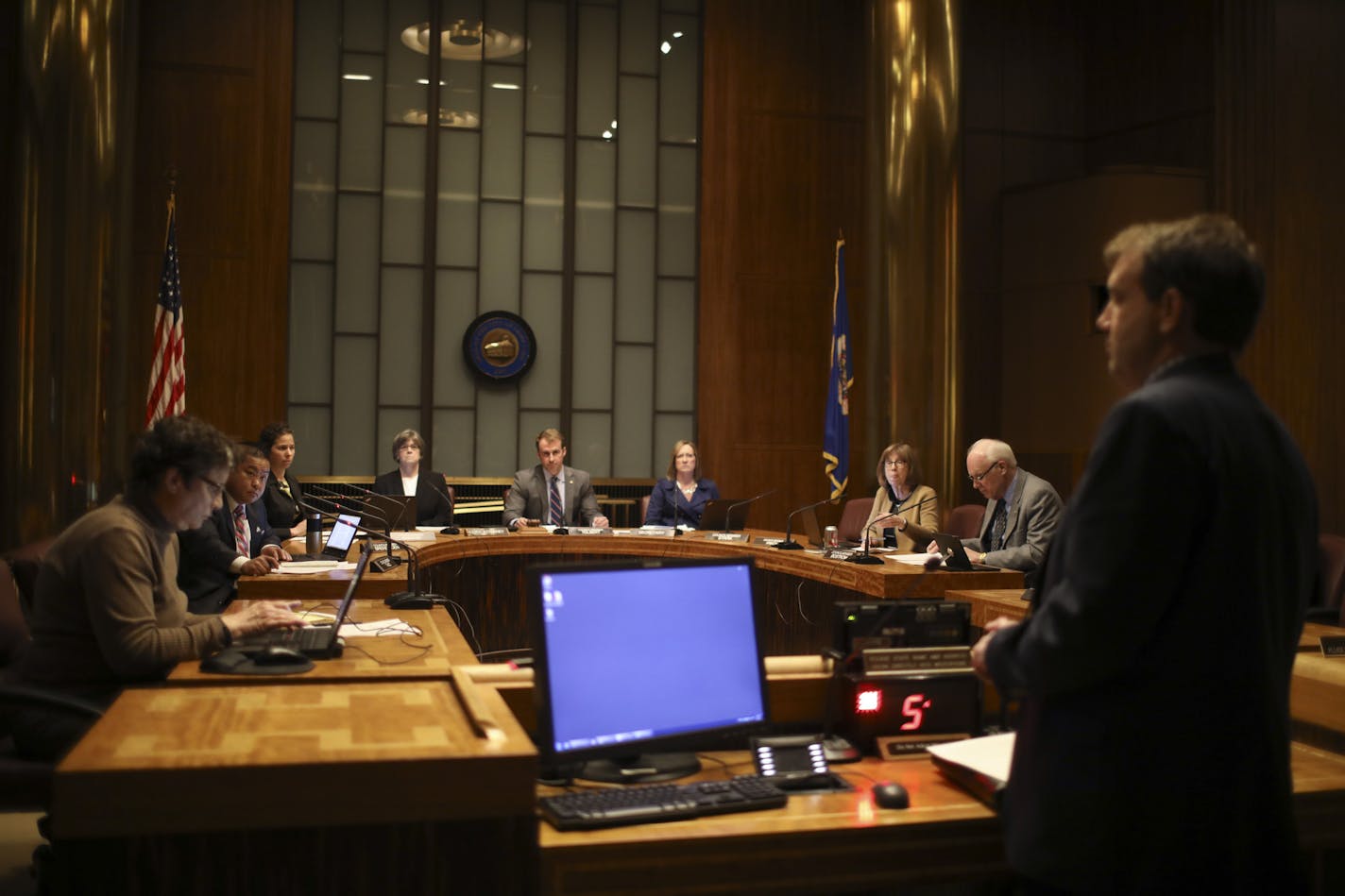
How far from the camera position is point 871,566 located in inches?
188

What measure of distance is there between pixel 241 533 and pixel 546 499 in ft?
8.60

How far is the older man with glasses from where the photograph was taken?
4551 millimetres

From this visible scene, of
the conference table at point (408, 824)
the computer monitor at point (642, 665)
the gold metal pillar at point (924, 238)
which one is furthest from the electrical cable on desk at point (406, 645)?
the gold metal pillar at point (924, 238)

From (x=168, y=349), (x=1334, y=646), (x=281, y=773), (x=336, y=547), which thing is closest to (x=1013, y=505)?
(x=1334, y=646)

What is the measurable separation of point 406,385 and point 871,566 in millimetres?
4760

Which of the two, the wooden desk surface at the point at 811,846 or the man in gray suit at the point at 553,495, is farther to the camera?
the man in gray suit at the point at 553,495

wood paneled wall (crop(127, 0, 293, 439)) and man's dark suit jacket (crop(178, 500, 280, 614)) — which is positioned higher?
wood paneled wall (crop(127, 0, 293, 439))

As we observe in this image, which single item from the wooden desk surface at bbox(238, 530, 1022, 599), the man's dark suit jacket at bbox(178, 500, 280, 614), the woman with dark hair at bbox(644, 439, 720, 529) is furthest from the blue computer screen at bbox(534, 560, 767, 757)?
the woman with dark hair at bbox(644, 439, 720, 529)

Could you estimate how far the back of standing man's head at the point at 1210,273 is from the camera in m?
1.46

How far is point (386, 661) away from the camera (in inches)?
98.3

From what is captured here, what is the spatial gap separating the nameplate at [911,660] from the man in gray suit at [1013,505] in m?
2.48

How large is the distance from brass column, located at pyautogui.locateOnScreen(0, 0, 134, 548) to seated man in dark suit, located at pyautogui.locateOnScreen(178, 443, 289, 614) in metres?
2.83

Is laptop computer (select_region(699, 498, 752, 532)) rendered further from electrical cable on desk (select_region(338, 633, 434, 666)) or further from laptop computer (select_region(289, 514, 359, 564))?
electrical cable on desk (select_region(338, 633, 434, 666))

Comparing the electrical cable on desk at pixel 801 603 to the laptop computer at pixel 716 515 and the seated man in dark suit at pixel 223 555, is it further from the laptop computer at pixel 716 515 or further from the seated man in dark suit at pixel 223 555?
the seated man in dark suit at pixel 223 555
